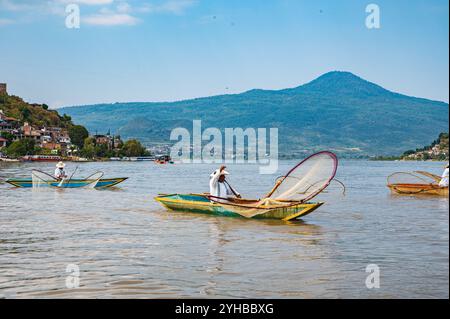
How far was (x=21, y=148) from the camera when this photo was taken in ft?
426

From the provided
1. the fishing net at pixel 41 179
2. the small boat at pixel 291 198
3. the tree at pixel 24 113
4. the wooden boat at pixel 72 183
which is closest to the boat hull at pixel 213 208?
the small boat at pixel 291 198

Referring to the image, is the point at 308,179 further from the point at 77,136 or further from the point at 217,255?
the point at 77,136

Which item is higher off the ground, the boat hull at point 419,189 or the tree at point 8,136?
the tree at point 8,136

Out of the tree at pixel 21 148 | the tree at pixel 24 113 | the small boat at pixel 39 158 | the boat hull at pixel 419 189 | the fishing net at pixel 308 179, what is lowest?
the boat hull at pixel 419 189

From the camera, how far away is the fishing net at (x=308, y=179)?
1518 cm

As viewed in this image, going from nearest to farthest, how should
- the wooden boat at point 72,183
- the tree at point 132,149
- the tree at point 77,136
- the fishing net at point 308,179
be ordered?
the fishing net at point 308,179
the wooden boat at point 72,183
the tree at point 77,136
the tree at point 132,149

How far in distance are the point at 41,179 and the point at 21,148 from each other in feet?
340

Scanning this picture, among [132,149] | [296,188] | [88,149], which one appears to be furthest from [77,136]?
[296,188]

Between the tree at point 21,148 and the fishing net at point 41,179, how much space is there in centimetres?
10091

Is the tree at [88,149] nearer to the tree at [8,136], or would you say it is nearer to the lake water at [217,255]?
the tree at [8,136]

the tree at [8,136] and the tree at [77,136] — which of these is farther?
the tree at [77,136]

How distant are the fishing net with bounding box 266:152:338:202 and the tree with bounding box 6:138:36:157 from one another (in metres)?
120

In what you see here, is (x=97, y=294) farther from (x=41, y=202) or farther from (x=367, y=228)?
(x=41, y=202)

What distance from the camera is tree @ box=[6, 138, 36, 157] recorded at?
421ft
